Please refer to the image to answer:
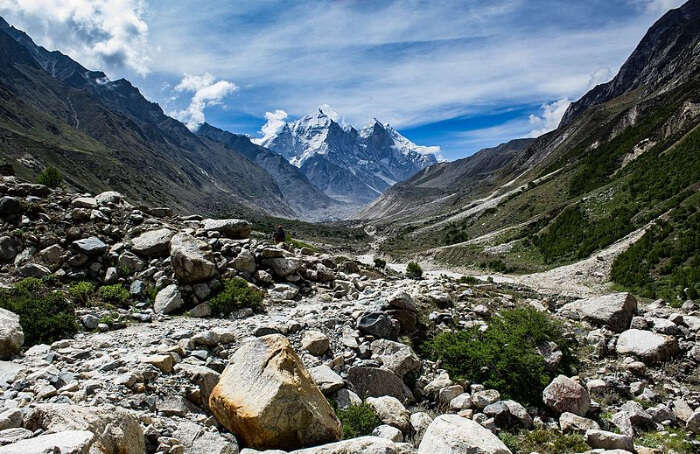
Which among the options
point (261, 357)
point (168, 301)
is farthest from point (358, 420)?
point (168, 301)

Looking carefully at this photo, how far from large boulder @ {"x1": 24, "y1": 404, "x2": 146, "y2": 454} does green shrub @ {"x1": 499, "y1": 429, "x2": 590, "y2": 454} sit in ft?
24.9

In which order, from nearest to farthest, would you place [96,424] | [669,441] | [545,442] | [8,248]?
1. [96,424]
2. [545,442]
3. [669,441]
4. [8,248]

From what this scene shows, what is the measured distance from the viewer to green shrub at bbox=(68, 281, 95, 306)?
518 inches

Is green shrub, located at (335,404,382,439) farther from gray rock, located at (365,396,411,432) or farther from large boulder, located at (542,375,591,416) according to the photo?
large boulder, located at (542,375,591,416)

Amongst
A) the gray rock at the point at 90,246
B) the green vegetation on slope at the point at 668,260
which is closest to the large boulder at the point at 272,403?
the gray rock at the point at 90,246

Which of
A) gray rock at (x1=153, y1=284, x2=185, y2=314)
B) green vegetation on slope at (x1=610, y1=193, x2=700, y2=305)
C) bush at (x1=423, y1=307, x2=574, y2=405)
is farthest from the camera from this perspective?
green vegetation on slope at (x1=610, y1=193, x2=700, y2=305)

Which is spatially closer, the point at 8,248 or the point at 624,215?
the point at 8,248

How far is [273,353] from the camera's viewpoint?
25.0 feet

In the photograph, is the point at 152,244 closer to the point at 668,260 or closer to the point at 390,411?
the point at 390,411

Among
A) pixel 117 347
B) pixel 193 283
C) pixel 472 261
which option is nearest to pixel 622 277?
pixel 472 261

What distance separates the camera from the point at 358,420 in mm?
8125

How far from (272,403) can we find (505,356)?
780cm

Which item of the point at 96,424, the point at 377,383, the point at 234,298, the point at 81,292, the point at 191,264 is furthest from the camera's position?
the point at 191,264

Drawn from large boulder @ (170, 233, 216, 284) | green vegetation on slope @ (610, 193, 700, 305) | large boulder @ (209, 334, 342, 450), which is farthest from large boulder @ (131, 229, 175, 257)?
green vegetation on slope @ (610, 193, 700, 305)
